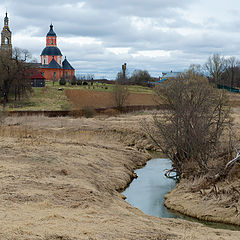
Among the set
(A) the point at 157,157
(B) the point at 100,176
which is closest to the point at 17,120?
(A) the point at 157,157

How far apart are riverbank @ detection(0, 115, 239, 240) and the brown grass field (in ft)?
119

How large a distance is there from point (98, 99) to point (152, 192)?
52300 mm

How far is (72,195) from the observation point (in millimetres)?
16234

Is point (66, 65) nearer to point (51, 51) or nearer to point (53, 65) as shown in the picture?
point (51, 51)

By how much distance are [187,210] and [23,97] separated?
5759cm

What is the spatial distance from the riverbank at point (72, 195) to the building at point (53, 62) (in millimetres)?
82487

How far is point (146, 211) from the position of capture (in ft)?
59.3

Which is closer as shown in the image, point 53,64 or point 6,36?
point 6,36

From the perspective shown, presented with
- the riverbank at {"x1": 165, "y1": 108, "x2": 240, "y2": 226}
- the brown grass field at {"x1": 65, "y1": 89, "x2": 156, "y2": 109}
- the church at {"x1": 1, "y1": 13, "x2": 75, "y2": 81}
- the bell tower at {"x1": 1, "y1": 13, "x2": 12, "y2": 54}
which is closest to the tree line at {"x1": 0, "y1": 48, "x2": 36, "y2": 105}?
the brown grass field at {"x1": 65, "y1": 89, "x2": 156, "y2": 109}

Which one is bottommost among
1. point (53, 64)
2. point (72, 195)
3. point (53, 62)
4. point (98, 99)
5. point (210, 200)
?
point (210, 200)

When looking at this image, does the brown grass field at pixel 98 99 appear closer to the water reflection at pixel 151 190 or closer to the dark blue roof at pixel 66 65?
the dark blue roof at pixel 66 65

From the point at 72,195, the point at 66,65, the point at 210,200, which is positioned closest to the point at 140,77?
the point at 66,65

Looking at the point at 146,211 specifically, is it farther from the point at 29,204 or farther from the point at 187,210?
the point at 29,204

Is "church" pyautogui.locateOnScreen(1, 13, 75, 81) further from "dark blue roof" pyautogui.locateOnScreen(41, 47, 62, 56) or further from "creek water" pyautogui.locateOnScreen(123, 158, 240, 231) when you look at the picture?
"creek water" pyautogui.locateOnScreen(123, 158, 240, 231)
